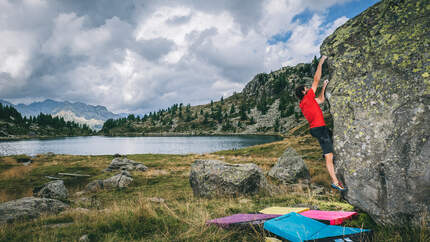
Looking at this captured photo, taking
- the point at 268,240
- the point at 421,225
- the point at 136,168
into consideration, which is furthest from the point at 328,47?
the point at 136,168

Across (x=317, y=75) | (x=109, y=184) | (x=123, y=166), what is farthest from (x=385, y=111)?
(x=123, y=166)

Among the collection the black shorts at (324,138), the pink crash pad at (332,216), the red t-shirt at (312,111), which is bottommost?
the pink crash pad at (332,216)

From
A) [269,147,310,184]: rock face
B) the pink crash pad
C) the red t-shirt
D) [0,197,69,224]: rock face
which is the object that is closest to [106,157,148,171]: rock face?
[269,147,310,184]: rock face

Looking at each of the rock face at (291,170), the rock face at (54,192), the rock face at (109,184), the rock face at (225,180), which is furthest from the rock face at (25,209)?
the rock face at (291,170)

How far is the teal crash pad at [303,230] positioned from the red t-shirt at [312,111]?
260 cm

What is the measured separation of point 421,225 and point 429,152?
1395mm

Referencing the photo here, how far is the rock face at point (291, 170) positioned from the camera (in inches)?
695

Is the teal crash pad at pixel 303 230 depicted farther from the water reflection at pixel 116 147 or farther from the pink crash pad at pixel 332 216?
the water reflection at pixel 116 147

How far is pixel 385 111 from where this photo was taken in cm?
482

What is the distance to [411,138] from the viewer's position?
4355 millimetres

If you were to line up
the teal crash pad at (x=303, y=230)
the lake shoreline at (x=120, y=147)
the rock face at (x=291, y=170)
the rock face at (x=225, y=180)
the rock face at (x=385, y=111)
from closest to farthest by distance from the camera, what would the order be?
the teal crash pad at (x=303, y=230) < the rock face at (x=385, y=111) < the rock face at (x=225, y=180) < the rock face at (x=291, y=170) < the lake shoreline at (x=120, y=147)

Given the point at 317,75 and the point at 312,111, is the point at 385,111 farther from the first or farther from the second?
the point at 317,75

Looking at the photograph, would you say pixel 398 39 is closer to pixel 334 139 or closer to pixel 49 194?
pixel 334 139

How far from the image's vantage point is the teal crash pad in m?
3.62
